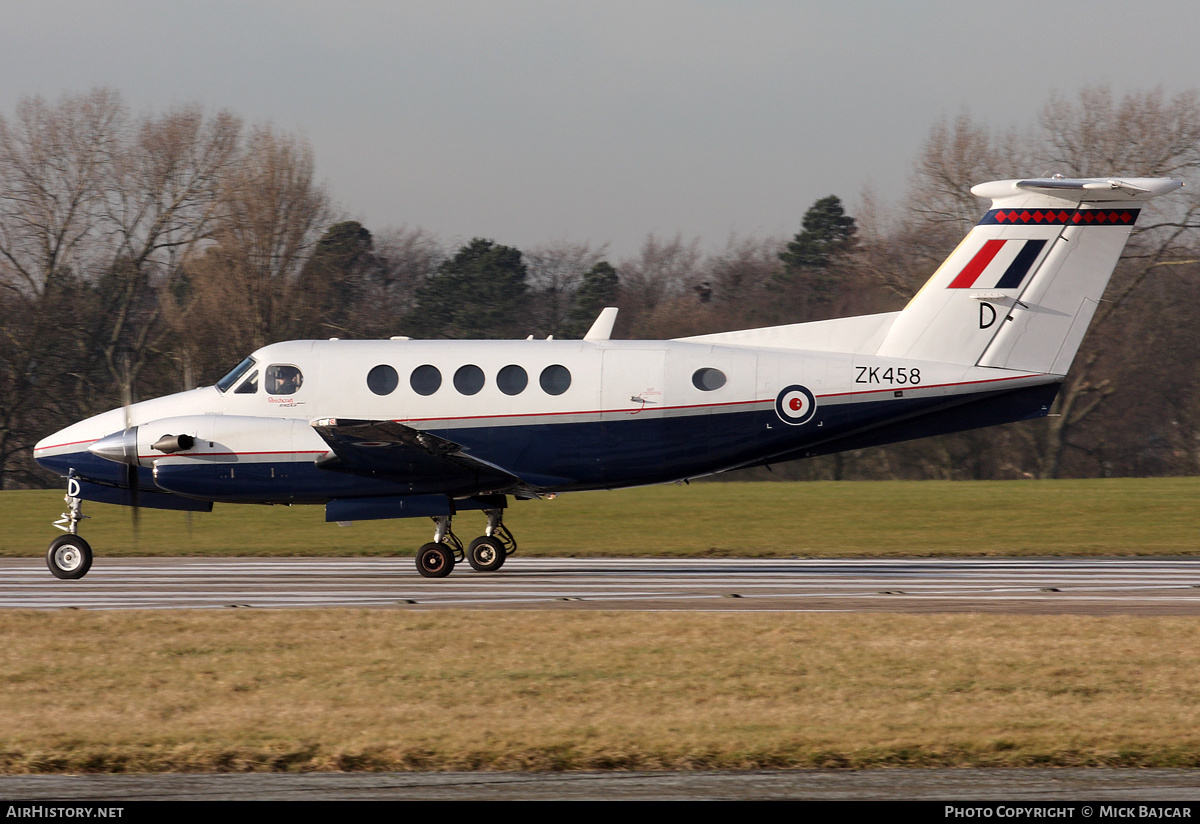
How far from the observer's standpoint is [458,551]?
733 inches

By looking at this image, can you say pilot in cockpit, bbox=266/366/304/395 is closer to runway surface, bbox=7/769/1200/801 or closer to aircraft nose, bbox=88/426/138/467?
aircraft nose, bbox=88/426/138/467

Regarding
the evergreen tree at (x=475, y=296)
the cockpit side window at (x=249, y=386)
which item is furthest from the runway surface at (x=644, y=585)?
the evergreen tree at (x=475, y=296)

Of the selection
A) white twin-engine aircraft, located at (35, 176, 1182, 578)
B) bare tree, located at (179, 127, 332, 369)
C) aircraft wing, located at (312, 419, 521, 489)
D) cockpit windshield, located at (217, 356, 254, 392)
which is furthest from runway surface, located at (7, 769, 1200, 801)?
bare tree, located at (179, 127, 332, 369)

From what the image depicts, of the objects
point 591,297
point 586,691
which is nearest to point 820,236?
point 591,297

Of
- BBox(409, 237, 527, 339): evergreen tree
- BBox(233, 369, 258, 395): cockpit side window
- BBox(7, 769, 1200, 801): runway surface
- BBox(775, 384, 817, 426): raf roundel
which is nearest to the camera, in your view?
BBox(7, 769, 1200, 801): runway surface

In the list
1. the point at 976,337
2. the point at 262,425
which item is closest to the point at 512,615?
the point at 262,425

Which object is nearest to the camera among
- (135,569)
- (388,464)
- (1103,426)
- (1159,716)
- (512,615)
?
(1159,716)

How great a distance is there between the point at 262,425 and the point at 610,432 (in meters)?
5.06

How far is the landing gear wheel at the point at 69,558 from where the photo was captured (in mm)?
16969

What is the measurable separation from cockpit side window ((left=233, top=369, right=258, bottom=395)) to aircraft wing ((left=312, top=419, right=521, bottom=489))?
1.64m

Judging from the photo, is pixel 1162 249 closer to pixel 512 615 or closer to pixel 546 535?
pixel 546 535

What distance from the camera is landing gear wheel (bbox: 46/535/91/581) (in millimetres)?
16969

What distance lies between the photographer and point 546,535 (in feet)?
82.6

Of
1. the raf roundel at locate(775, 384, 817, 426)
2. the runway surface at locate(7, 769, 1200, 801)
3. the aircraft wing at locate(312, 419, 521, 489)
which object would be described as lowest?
the runway surface at locate(7, 769, 1200, 801)
